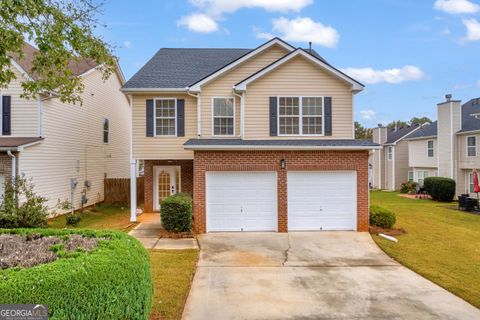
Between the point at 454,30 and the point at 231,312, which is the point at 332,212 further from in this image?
the point at 454,30

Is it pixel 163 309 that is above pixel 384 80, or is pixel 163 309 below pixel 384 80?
below

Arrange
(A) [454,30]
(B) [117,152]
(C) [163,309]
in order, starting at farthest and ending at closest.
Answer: (B) [117,152], (A) [454,30], (C) [163,309]

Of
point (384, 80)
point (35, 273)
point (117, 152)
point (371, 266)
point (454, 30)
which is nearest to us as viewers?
point (35, 273)

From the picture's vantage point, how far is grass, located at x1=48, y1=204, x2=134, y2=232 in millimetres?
13938

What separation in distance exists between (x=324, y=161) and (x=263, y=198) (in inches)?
108

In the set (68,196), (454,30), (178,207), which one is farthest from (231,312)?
(454,30)

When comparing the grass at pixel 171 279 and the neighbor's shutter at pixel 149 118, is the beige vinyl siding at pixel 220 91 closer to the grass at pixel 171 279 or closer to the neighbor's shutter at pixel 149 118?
the neighbor's shutter at pixel 149 118

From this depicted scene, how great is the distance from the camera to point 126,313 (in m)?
4.29

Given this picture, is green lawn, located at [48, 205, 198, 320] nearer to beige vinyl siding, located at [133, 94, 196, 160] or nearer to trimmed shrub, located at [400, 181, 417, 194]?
beige vinyl siding, located at [133, 94, 196, 160]

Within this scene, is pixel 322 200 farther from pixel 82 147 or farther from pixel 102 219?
pixel 82 147

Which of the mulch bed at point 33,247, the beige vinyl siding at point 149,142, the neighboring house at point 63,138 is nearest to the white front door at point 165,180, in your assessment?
the beige vinyl siding at point 149,142

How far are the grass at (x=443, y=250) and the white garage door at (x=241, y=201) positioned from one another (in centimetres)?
401

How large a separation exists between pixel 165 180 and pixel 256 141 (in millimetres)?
6589

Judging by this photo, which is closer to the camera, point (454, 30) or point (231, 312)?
point (231, 312)
